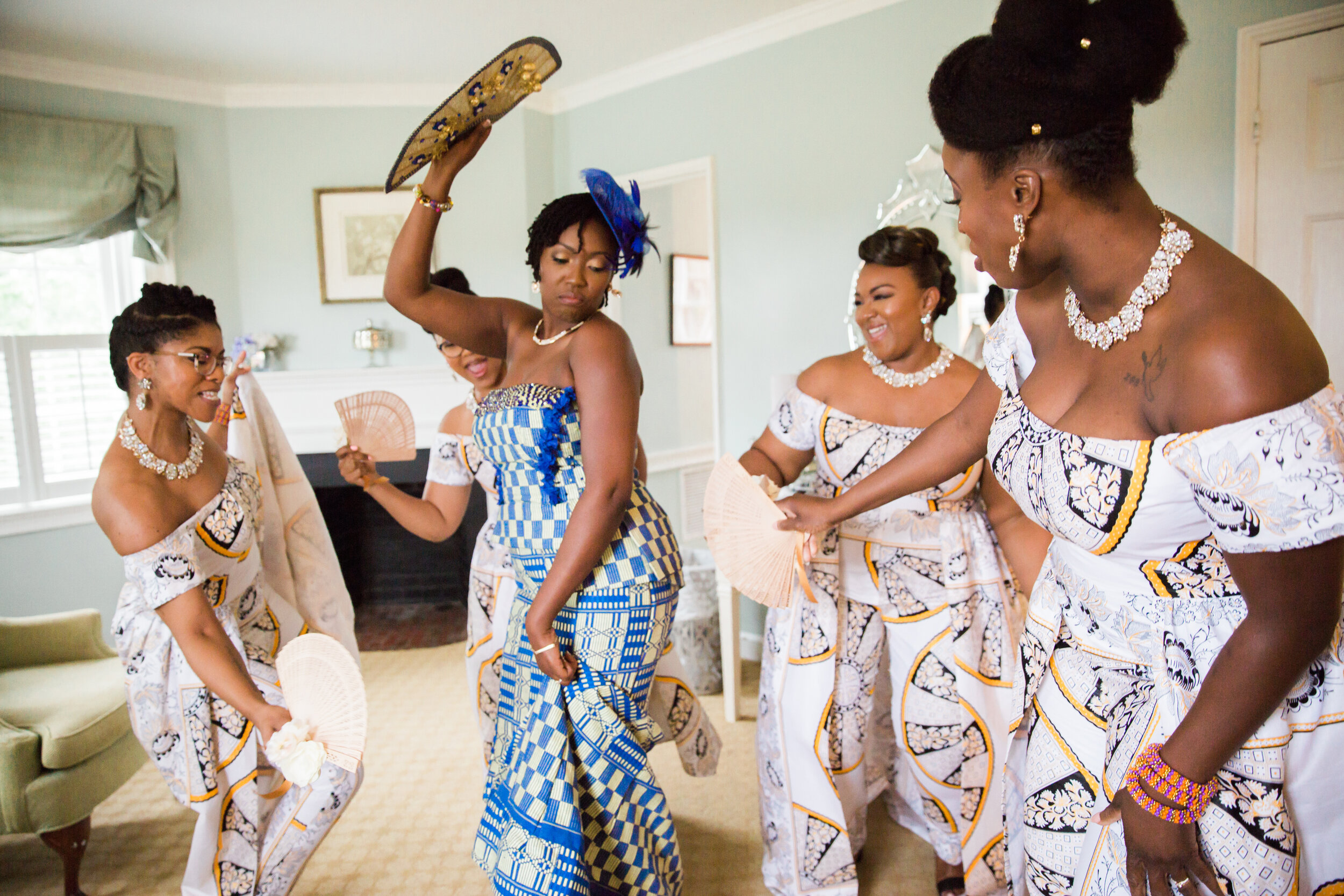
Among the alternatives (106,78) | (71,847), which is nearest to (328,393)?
(106,78)

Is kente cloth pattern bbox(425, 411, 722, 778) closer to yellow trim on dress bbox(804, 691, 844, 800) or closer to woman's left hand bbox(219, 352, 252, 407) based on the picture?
yellow trim on dress bbox(804, 691, 844, 800)

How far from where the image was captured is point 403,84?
5156mm

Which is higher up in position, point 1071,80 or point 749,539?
point 1071,80

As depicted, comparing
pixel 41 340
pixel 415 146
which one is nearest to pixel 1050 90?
pixel 415 146

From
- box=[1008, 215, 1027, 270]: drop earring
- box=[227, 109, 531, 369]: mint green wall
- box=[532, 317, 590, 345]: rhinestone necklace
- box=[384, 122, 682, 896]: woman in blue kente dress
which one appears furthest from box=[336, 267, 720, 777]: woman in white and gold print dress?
box=[227, 109, 531, 369]: mint green wall

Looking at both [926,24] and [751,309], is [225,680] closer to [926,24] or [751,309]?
[751,309]

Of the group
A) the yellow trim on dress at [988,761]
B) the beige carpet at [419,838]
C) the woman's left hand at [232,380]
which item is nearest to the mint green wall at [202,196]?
the beige carpet at [419,838]

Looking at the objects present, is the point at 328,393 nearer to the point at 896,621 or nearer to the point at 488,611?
the point at 488,611

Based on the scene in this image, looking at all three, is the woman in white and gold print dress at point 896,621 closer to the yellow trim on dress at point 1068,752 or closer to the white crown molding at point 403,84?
the yellow trim on dress at point 1068,752

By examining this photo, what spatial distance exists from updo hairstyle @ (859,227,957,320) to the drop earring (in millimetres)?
1129

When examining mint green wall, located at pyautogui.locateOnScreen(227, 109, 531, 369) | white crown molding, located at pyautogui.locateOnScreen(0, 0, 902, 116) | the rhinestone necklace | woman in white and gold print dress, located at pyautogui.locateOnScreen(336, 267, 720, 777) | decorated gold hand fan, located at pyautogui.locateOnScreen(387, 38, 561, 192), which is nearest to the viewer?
decorated gold hand fan, located at pyautogui.locateOnScreen(387, 38, 561, 192)

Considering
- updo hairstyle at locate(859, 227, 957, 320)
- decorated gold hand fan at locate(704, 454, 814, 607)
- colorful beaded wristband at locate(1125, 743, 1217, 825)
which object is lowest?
colorful beaded wristband at locate(1125, 743, 1217, 825)

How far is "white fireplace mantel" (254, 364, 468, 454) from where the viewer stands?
16.7ft

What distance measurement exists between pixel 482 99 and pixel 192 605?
126 centimetres
